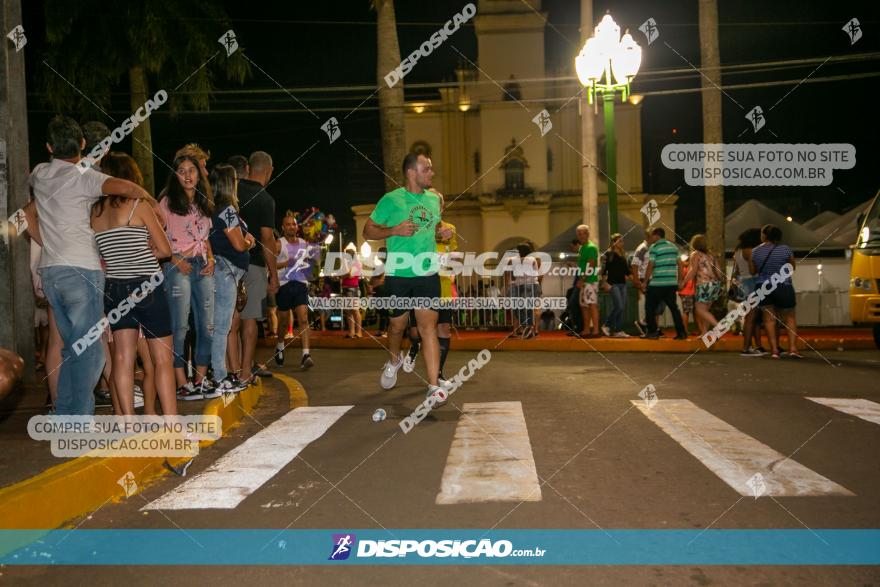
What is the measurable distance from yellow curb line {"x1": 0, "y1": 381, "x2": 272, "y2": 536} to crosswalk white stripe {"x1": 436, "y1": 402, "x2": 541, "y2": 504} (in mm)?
1924

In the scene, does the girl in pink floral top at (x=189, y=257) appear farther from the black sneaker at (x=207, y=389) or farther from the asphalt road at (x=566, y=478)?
the asphalt road at (x=566, y=478)

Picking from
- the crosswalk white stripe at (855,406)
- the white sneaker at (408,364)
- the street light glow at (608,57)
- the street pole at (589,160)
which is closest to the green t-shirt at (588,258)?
the street light glow at (608,57)

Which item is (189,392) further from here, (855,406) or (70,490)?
(855,406)

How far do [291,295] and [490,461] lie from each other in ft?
24.5

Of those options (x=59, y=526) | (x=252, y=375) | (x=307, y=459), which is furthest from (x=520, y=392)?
(x=59, y=526)

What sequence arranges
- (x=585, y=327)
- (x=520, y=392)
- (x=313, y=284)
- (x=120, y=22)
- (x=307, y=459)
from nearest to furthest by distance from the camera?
(x=307, y=459)
(x=520, y=392)
(x=585, y=327)
(x=120, y=22)
(x=313, y=284)

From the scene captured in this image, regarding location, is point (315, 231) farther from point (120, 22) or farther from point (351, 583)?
point (351, 583)

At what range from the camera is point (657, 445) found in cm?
622

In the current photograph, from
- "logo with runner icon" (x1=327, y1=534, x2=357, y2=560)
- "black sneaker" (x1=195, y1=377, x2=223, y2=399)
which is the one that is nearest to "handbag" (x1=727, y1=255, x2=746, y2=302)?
"black sneaker" (x1=195, y1=377, x2=223, y2=399)

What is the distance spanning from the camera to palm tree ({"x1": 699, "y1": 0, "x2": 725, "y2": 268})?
19.1 m

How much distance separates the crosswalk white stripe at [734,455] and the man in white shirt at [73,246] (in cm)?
417

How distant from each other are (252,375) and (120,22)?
13.7m

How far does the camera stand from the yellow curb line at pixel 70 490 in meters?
4.41

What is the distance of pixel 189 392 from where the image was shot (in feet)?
27.3
